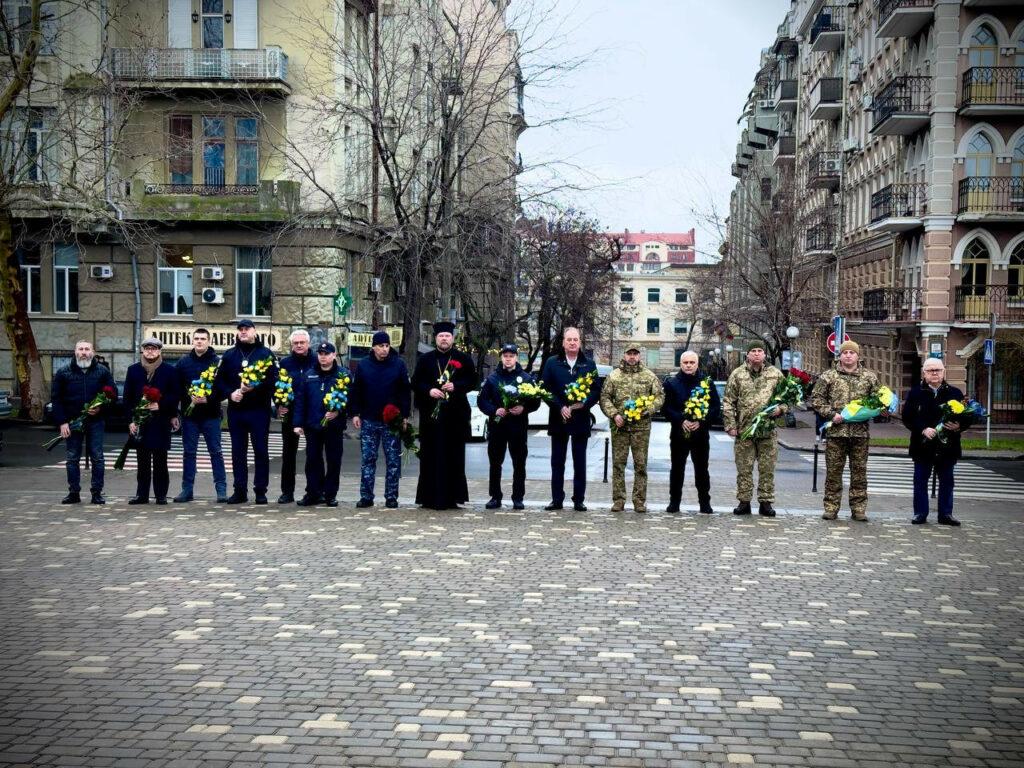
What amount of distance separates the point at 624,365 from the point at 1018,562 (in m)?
5.42

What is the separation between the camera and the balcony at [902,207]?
4178 centimetres

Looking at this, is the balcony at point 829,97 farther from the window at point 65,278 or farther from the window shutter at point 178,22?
the window at point 65,278

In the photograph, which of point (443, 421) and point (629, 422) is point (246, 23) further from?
point (629, 422)

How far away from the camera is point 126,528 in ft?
43.2

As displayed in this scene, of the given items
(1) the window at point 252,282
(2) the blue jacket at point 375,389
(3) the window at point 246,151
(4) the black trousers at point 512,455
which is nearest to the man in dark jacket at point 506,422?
(4) the black trousers at point 512,455

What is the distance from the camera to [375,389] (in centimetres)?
1538

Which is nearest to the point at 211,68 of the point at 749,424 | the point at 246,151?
the point at 246,151

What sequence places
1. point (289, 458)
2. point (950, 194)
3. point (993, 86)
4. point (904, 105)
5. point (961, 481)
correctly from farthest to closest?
point (904, 105), point (950, 194), point (993, 86), point (961, 481), point (289, 458)

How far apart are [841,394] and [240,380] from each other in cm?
767

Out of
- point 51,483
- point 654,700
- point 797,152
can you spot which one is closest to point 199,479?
point 51,483

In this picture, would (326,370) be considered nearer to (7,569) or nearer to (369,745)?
(7,569)

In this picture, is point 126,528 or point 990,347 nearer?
point 126,528

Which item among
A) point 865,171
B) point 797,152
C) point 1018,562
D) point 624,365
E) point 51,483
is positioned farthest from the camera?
point 797,152

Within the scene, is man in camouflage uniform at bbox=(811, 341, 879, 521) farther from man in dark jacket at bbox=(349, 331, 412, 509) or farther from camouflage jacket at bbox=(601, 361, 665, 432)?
man in dark jacket at bbox=(349, 331, 412, 509)
